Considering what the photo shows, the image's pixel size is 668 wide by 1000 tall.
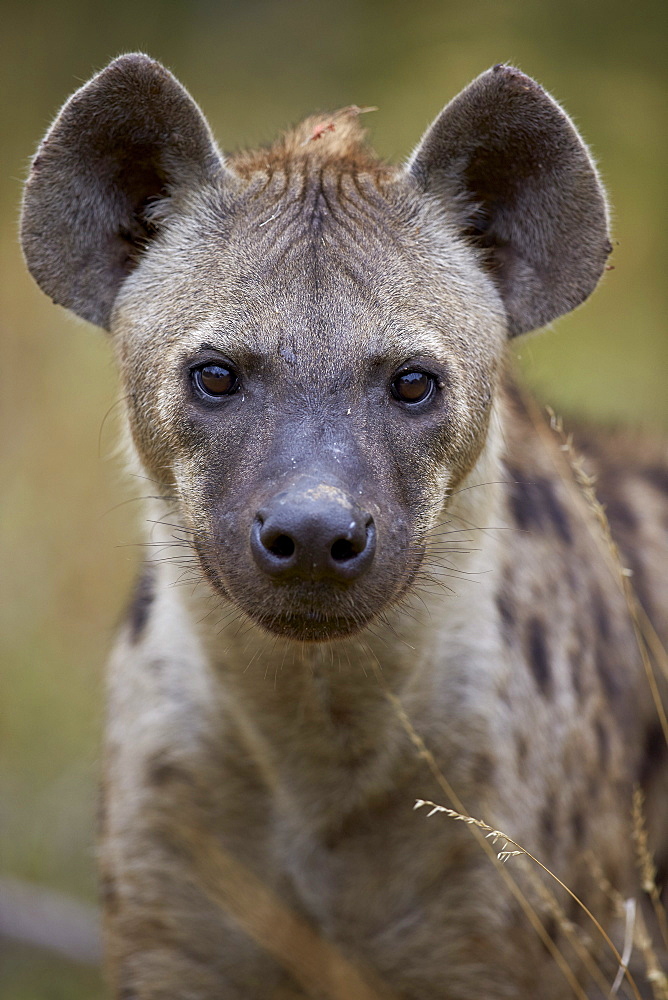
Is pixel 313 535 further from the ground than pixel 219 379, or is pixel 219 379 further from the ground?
pixel 219 379

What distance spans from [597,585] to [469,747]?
71 cm

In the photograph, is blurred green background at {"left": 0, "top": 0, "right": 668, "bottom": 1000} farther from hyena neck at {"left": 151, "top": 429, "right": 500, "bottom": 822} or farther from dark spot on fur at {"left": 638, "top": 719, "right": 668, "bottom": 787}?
→ hyena neck at {"left": 151, "top": 429, "right": 500, "bottom": 822}

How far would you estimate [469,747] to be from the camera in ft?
9.57

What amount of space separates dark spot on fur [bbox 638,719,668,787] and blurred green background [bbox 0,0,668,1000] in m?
1.57

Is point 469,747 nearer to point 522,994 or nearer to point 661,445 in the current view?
point 522,994

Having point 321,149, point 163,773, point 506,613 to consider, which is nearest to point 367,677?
point 506,613

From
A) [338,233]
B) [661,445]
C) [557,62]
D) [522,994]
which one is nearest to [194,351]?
[338,233]

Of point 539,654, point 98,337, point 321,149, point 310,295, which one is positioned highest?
point 321,149

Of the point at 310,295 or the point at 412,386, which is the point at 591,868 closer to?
the point at 412,386

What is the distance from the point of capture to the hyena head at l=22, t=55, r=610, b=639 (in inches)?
92.4

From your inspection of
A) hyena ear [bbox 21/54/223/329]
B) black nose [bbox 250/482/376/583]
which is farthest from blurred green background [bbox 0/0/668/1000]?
black nose [bbox 250/482/376/583]

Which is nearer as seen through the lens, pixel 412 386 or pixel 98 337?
pixel 412 386

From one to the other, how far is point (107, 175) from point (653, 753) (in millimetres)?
2025

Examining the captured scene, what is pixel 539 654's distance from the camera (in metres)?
3.10
